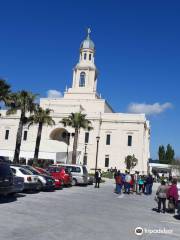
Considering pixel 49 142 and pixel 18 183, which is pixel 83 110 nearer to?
pixel 49 142

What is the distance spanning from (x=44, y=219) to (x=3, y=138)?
67.9 metres

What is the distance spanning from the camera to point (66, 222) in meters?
11.1

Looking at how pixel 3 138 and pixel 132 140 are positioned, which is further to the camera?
pixel 3 138

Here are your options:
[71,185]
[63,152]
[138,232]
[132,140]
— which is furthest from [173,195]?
[132,140]

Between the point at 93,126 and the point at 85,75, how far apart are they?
1178cm

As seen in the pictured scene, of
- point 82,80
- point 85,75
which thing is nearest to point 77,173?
point 85,75

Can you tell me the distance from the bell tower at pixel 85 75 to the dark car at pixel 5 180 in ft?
205

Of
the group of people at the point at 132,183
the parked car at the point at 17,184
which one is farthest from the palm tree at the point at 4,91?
the parked car at the point at 17,184

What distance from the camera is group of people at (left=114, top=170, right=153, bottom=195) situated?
2578cm

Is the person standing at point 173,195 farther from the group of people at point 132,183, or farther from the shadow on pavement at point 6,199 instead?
the group of people at point 132,183

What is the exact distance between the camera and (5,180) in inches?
571

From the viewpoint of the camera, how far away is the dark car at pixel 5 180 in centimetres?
1428

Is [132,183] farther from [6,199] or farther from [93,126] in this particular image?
[93,126]

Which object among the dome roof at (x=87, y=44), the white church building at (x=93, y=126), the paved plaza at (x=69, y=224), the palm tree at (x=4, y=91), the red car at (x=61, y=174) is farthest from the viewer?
the dome roof at (x=87, y=44)
